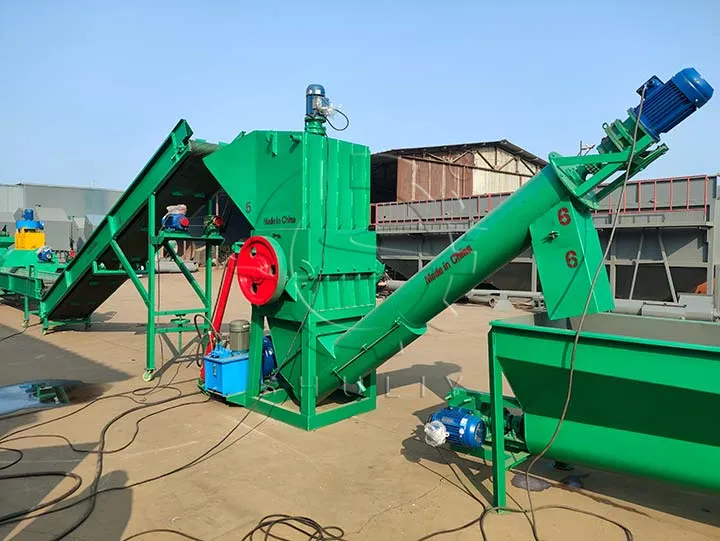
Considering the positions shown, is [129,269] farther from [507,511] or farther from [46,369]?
[507,511]

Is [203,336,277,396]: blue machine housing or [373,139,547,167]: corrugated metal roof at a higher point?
[373,139,547,167]: corrugated metal roof

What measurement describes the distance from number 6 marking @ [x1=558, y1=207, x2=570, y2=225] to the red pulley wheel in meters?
2.64

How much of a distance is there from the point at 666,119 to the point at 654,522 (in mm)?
2434

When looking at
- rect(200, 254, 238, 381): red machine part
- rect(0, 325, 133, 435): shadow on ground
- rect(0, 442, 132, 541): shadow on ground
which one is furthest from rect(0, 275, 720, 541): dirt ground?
rect(200, 254, 238, 381): red machine part

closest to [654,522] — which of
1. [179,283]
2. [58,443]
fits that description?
[58,443]

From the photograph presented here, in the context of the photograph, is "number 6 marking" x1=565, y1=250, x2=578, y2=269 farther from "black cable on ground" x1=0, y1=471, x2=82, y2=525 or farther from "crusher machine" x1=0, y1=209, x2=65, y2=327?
"crusher machine" x1=0, y1=209, x2=65, y2=327

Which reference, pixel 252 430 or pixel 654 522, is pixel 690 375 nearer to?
pixel 654 522

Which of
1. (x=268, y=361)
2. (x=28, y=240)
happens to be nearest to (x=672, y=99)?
(x=268, y=361)

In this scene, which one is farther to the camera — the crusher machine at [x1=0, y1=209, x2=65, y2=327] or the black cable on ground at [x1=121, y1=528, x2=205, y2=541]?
the crusher machine at [x1=0, y1=209, x2=65, y2=327]

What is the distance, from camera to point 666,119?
3.11 m

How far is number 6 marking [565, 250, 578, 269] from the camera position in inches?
137

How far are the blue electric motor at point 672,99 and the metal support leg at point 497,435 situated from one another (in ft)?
5.17

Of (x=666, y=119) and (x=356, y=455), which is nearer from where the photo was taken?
(x=666, y=119)

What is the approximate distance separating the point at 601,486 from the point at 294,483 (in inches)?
87.4
